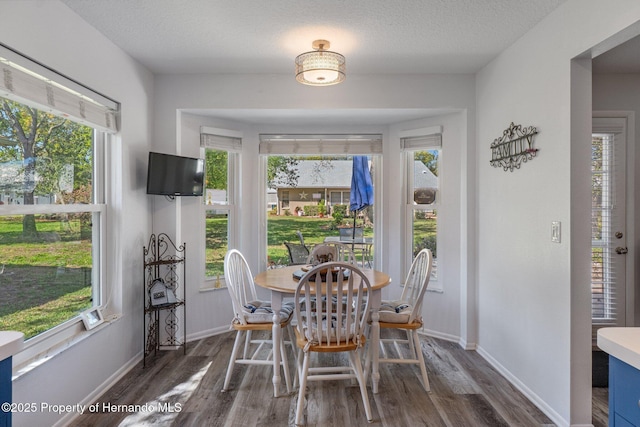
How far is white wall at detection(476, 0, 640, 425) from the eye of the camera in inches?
82.4

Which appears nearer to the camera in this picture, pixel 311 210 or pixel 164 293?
pixel 164 293

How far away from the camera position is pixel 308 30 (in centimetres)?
255

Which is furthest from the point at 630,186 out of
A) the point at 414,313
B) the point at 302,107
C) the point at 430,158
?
the point at 302,107

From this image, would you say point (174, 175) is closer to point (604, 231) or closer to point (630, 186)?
point (604, 231)

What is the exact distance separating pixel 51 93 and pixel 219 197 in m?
1.91

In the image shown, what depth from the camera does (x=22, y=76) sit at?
188 centimetres

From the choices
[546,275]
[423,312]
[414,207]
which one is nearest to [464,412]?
[546,275]

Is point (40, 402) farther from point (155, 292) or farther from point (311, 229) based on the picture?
point (311, 229)

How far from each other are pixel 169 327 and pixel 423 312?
253 cm

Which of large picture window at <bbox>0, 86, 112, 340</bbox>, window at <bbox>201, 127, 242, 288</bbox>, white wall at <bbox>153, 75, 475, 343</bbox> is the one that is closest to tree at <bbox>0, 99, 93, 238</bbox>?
large picture window at <bbox>0, 86, 112, 340</bbox>

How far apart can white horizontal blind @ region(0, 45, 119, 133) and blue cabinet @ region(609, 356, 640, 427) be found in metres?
2.80

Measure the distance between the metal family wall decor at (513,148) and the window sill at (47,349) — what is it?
3253 millimetres

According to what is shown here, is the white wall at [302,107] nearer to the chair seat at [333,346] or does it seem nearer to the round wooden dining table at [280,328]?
the round wooden dining table at [280,328]

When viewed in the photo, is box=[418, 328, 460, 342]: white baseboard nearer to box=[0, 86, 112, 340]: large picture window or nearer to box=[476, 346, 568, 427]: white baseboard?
box=[476, 346, 568, 427]: white baseboard
